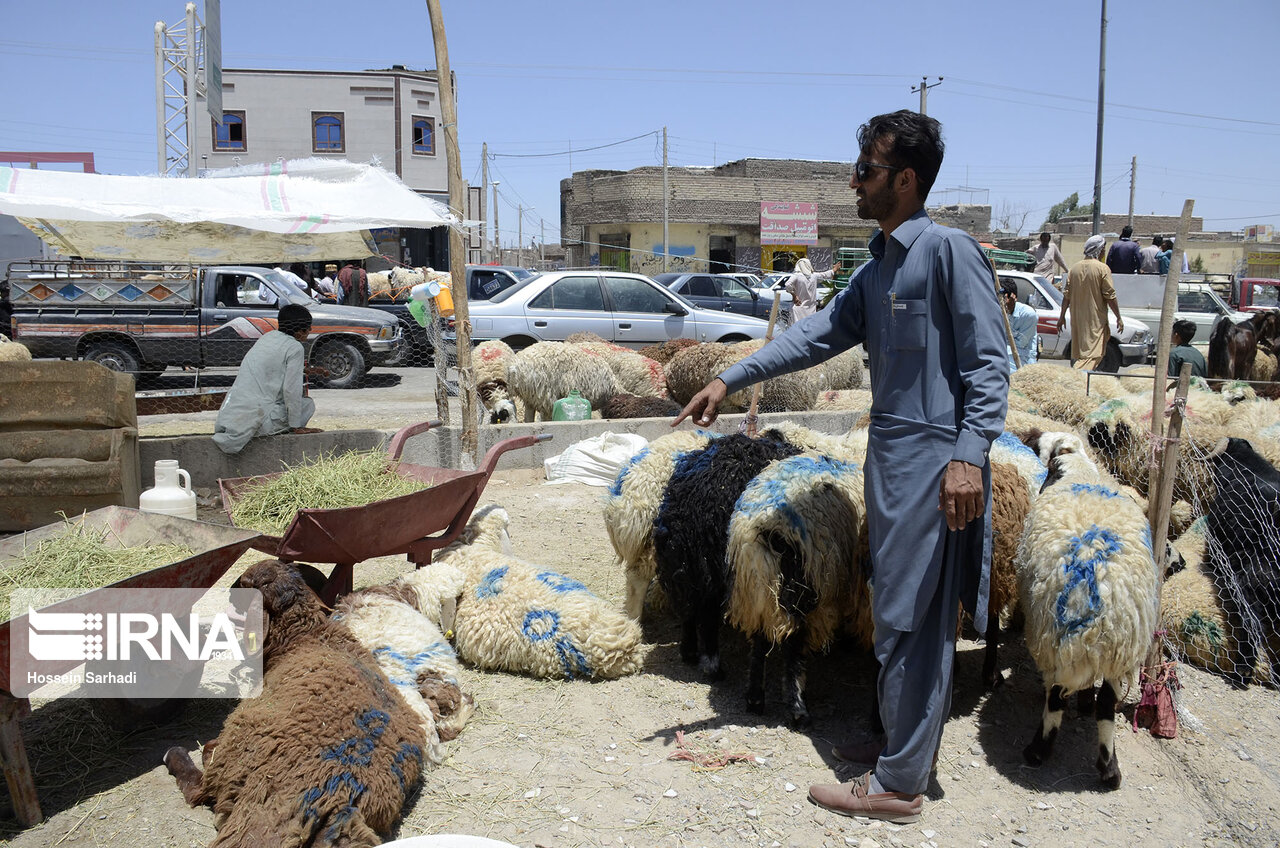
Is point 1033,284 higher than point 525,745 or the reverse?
higher

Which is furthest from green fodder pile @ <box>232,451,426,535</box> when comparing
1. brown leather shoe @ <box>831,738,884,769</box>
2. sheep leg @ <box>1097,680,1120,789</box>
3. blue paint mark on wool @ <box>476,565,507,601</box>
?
sheep leg @ <box>1097,680,1120,789</box>

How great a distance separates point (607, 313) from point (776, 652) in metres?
9.21

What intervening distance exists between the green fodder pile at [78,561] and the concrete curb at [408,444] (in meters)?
2.31

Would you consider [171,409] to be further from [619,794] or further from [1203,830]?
[1203,830]

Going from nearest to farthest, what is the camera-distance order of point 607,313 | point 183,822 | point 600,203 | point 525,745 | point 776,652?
point 183,822, point 525,745, point 776,652, point 607,313, point 600,203

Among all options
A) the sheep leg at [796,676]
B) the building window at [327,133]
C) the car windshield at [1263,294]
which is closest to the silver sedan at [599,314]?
the sheep leg at [796,676]

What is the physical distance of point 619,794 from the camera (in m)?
3.25

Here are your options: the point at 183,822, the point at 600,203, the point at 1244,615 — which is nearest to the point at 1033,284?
the point at 1244,615

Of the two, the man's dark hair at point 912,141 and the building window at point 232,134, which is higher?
the building window at point 232,134

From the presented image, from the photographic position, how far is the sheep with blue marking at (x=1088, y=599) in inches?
123

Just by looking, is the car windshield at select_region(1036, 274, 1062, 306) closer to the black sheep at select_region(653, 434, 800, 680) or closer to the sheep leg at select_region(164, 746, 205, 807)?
the black sheep at select_region(653, 434, 800, 680)

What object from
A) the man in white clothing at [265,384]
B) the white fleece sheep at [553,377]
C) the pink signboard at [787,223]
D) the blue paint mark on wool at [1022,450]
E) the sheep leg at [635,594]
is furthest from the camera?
the pink signboard at [787,223]

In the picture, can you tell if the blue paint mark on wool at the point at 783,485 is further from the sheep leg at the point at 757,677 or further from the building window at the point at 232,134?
the building window at the point at 232,134

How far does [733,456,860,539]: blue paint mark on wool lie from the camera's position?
357 centimetres
